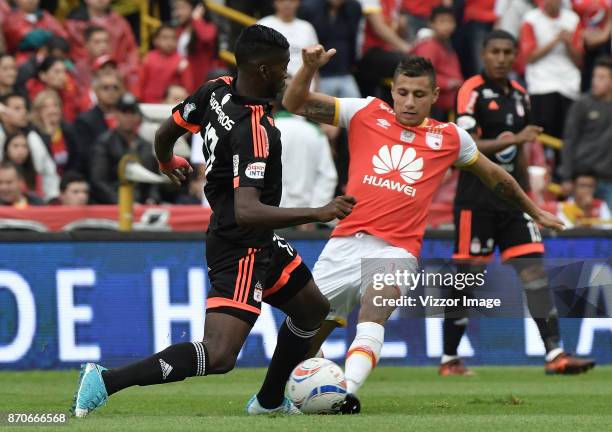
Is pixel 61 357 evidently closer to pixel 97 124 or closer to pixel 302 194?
pixel 302 194

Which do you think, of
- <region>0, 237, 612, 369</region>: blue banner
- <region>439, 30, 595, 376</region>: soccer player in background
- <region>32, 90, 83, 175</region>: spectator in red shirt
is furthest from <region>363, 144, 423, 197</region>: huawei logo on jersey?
<region>32, 90, 83, 175</region>: spectator in red shirt

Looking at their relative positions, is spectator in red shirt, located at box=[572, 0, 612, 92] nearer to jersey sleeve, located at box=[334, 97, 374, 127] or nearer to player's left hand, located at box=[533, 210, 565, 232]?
player's left hand, located at box=[533, 210, 565, 232]

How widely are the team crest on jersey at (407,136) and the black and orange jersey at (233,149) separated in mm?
1569

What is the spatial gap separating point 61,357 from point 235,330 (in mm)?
4976

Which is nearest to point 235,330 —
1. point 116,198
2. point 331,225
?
point 331,225

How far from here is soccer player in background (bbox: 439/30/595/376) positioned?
10.9 m

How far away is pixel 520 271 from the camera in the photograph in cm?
1083

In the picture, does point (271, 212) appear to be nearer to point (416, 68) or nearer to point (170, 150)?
point (170, 150)

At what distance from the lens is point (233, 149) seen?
713 cm

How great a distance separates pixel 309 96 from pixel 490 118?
2732 millimetres

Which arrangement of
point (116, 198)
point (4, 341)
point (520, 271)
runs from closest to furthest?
point (520, 271) → point (4, 341) → point (116, 198)

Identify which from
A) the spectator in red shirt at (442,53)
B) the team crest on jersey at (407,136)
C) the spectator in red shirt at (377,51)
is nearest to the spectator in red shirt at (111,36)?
the spectator in red shirt at (377,51)

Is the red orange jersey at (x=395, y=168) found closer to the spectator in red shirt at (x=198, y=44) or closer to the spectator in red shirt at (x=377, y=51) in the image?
the spectator in red shirt at (x=377, y=51)

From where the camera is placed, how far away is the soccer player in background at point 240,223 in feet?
23.0
